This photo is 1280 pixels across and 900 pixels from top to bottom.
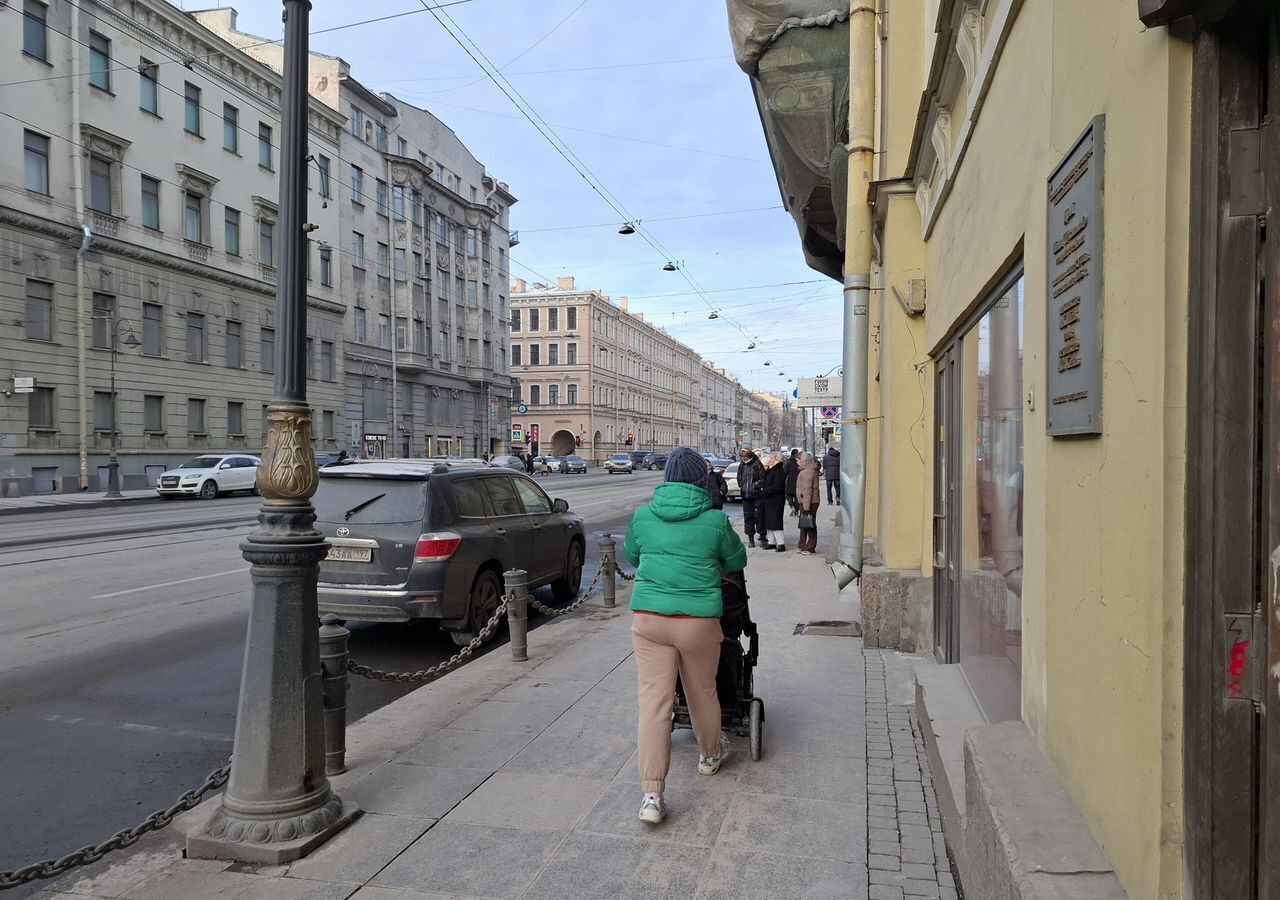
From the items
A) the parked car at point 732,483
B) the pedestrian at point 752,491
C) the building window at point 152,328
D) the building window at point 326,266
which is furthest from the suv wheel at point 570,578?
the building window at point 326,266

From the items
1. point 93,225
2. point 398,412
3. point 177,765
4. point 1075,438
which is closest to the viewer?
point 1075,438

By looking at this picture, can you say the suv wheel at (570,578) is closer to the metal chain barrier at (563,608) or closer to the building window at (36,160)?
the metal chain barrier at (563,608)

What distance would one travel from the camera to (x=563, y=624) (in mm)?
9094

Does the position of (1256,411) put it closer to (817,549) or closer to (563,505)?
(563,505)

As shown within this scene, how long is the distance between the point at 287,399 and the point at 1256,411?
3735 mm

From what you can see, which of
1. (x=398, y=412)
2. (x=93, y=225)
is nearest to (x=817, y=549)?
(x=93, y=225)

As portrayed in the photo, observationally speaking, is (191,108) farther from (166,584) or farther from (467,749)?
(467,749)

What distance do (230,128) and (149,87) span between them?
461 cm

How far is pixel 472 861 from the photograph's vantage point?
3686 millimetres

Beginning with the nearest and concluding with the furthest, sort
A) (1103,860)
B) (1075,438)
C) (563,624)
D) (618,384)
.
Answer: (1103,860), (1075,438), (563,624), (618,384)

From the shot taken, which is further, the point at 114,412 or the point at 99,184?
the point at 99,184

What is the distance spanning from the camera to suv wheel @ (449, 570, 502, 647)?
796cm

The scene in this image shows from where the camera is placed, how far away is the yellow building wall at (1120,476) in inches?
73.1

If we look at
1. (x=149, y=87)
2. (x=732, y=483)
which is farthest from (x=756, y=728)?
(x=149, y=87)
